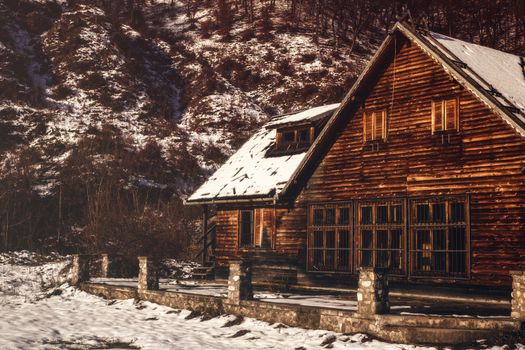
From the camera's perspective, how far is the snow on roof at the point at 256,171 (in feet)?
81.1

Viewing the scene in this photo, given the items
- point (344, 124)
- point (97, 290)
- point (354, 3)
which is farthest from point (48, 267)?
point (354, 3)

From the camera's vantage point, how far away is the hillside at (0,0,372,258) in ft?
137

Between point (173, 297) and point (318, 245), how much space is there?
5370 mm

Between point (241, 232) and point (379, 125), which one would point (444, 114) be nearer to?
point (379, 125)

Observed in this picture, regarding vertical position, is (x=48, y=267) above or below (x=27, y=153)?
below

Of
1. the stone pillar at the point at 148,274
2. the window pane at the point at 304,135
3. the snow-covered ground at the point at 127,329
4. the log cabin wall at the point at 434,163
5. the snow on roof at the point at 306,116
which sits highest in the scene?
the snow on roof at the point at 306,116

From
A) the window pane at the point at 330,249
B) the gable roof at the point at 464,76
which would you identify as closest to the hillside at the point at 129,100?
the window pane at the point at 330,249

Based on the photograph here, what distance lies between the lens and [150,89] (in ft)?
212

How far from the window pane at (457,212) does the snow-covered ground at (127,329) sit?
5.79 metres

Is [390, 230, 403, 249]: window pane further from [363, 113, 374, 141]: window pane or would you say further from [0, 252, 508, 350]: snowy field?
[0, 252, 508, 350]: snowy field

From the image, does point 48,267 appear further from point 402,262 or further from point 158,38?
point 158,38

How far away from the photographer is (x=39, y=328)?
16859mm

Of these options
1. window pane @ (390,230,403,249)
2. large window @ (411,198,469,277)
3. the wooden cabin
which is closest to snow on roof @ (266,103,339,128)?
the wooden cabin

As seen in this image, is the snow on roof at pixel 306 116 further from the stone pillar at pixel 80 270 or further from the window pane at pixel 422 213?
the stone pillar at pixel 80 270
